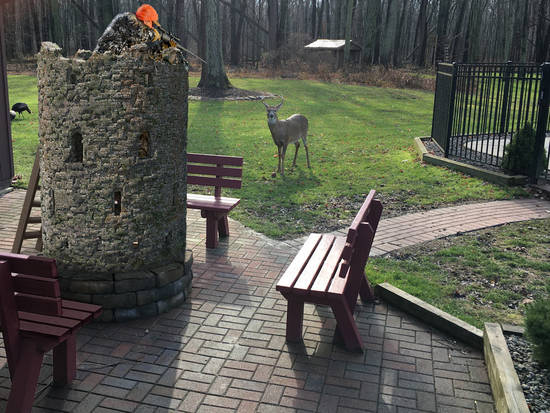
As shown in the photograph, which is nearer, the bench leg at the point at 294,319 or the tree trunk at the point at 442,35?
Answer: the bench leg at the point at 294,319

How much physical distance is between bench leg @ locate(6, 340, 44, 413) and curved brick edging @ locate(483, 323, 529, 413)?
299 centimetres

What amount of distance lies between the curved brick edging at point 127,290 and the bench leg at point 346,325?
1619 millimetres

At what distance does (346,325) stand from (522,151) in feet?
22.4

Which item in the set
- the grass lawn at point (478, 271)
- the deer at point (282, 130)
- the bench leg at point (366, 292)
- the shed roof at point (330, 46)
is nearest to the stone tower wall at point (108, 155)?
the bench leg at point (366, 292)

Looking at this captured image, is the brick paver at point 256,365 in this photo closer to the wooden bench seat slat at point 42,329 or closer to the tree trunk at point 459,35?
the wooden bench seat slat at point 42,329

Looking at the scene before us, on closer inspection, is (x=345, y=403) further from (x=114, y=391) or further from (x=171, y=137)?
(x=171, y=137)

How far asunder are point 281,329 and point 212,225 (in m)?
2.25

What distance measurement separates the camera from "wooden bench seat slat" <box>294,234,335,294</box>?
4590mm

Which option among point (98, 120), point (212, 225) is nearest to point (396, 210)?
point (212, 225)

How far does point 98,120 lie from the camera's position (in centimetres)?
472

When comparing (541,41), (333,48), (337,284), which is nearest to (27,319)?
(337,284)

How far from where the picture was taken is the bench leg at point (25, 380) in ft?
11.6

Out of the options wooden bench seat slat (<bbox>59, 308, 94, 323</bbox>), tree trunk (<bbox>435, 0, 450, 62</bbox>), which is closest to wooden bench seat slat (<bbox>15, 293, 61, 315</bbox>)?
wooden bench seat slat (<bbox>59, 308, 94, 323</bbox>)

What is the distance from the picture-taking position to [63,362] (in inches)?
159
